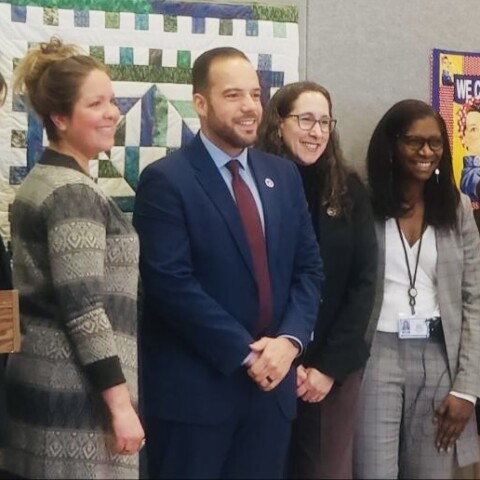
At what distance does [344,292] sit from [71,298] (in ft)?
2.65

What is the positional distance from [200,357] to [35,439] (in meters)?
0.36

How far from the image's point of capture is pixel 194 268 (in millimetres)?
1704

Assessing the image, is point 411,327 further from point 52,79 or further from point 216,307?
point 52,79

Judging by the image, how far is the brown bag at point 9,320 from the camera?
58.3 inches

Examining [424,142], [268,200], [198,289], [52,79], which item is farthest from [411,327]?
[52,79]

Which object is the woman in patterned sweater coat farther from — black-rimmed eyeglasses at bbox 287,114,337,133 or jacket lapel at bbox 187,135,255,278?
black-rimmed eyeglasses at bbox 287,114,337,133

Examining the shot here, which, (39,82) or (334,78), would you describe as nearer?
(39,82)

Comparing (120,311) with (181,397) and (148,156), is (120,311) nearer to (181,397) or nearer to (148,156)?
(181,397)

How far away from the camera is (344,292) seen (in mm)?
2064

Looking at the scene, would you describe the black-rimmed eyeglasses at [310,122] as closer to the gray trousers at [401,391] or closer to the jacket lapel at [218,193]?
the jacket lapel at [218,193]

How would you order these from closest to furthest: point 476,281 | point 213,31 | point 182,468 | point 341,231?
point 182,468, point 341,231, point 476,281, point 213,31

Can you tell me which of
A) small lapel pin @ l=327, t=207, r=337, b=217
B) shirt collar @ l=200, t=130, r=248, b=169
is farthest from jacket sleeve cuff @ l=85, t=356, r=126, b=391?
small lapel pin @ l=327, t=207, r=337, b=217

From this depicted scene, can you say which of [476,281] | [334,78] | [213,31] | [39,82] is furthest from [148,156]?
[476,281]

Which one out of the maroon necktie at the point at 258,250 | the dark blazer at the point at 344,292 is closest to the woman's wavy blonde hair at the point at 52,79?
the maroon necktie at the point at 258,250
